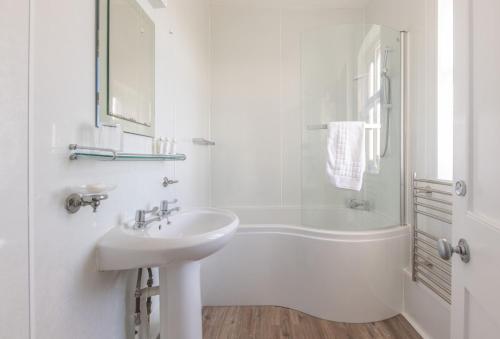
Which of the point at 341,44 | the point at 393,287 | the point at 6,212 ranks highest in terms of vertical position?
the point at 341,44

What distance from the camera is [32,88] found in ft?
2.13

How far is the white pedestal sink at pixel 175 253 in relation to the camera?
2.81 feet

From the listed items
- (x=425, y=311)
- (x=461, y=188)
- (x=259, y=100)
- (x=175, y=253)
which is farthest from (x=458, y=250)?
(x=259, y=100)

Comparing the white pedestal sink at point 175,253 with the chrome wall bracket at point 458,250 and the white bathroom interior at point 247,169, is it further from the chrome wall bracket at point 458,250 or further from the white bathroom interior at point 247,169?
the chrome wall bracket at point 458,250

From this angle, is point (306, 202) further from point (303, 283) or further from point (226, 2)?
point (226, 2)

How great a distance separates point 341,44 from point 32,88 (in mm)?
2135

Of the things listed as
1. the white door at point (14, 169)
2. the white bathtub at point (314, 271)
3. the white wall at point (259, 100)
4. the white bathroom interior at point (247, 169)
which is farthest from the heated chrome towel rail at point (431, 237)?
the white door at point (14, 169)

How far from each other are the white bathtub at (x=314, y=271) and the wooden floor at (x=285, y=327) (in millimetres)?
53

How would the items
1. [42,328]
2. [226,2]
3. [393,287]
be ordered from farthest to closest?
[226,2], [393,287], [42,328]

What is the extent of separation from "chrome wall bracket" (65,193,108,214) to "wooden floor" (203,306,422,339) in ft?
4.34

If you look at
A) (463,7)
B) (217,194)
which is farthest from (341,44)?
(217,194)

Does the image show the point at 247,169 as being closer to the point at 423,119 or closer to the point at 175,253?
the point at 423,119

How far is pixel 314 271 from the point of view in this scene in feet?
→ 5.85

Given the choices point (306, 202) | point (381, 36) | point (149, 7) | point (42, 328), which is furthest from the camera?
point (306, 202)
